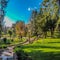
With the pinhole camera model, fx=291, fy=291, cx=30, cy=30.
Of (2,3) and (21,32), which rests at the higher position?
(2,3)

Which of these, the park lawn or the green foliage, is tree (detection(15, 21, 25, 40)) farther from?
the park lawn

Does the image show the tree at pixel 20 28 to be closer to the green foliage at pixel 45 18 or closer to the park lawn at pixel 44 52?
the green foliage at pixel 45 18

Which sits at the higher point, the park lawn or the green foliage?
the green foliage

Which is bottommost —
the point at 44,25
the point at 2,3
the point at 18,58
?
the point at 18,58

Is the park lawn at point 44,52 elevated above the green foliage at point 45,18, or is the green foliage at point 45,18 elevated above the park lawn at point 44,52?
the green foliage at point 45,18

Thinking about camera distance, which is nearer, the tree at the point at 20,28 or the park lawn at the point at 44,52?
the park lawn at the point at 44,52

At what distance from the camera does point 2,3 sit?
14.5m

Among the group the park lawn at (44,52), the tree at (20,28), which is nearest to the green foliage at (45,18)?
the tree at (20,28)

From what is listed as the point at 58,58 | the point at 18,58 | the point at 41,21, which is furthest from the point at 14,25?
the point at 58,58

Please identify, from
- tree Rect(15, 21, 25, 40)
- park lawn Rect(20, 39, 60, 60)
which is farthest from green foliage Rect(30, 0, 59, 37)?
park lawn Rect(20, 39, 60, 60)

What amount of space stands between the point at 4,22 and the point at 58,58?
9.55 meters

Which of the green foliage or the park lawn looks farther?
the green foliage

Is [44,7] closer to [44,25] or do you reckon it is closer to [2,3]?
[44,25]

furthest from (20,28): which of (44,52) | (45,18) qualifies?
(44,52)
